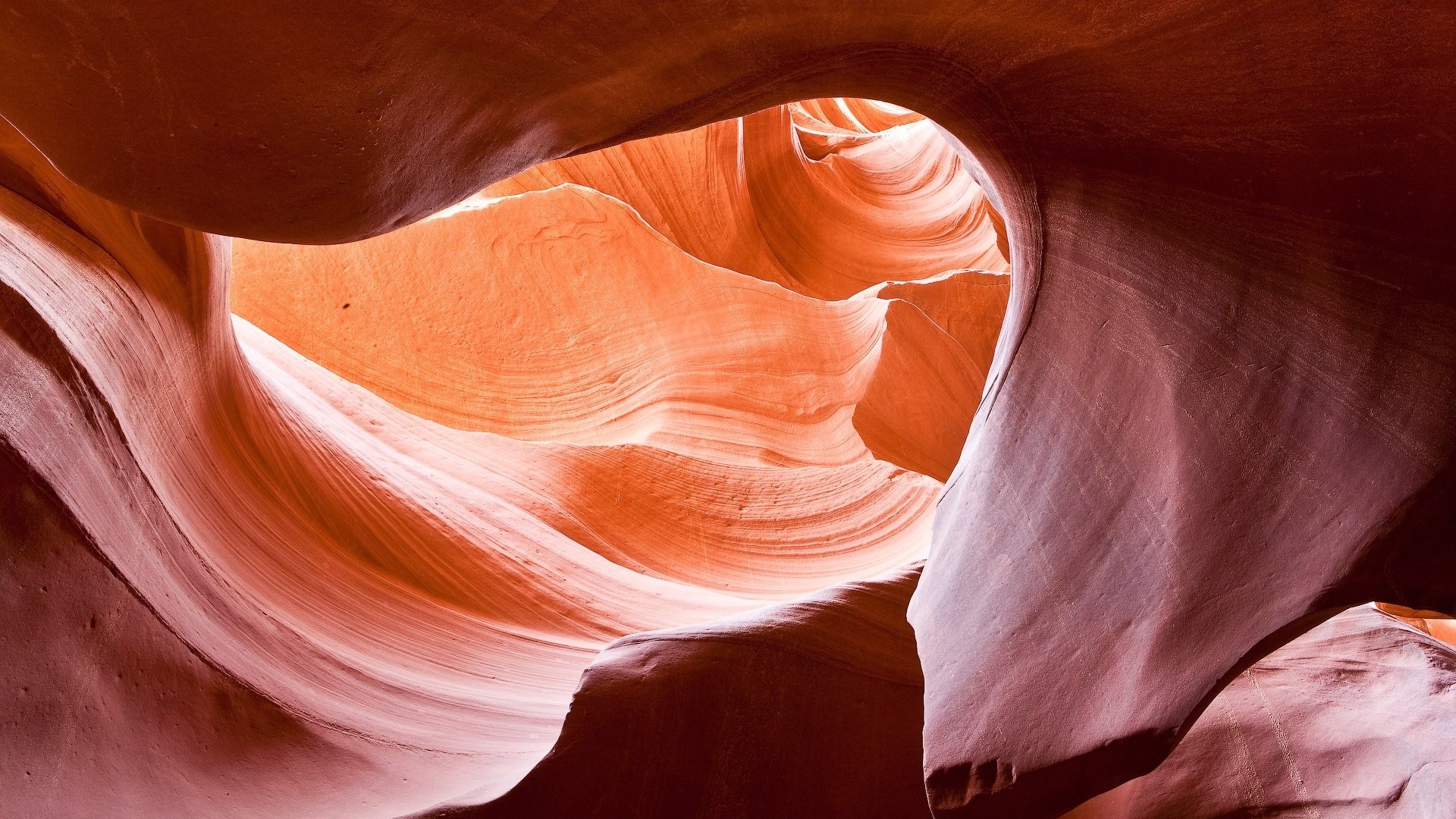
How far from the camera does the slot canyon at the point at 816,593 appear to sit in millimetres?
1406

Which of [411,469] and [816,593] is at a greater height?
[411,469]

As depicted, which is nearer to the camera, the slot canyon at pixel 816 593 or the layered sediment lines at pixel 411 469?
the slot canyon at pixel 816 593

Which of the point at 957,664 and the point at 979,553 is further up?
the point at 979,553

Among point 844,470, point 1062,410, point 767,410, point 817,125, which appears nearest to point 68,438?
point 1062,410

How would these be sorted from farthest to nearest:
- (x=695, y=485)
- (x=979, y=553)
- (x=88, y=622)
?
(x=695, y=485) → (x=979, y=553) → (x=88, y=622)

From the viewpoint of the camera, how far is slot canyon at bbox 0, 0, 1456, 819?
1.41m

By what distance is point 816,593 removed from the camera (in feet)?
8.59

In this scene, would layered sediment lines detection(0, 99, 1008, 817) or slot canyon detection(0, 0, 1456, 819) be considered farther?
layered sediment lines detection(0, 99, 1008, 817)

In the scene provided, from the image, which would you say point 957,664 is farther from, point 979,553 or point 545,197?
point 545,197

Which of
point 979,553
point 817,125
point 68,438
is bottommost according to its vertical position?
point 979,553

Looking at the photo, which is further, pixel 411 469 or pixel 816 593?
pixel 411 469

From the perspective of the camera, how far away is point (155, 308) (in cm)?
240

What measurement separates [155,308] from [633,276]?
3.08m

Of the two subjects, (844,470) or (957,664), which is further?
(844,470)
